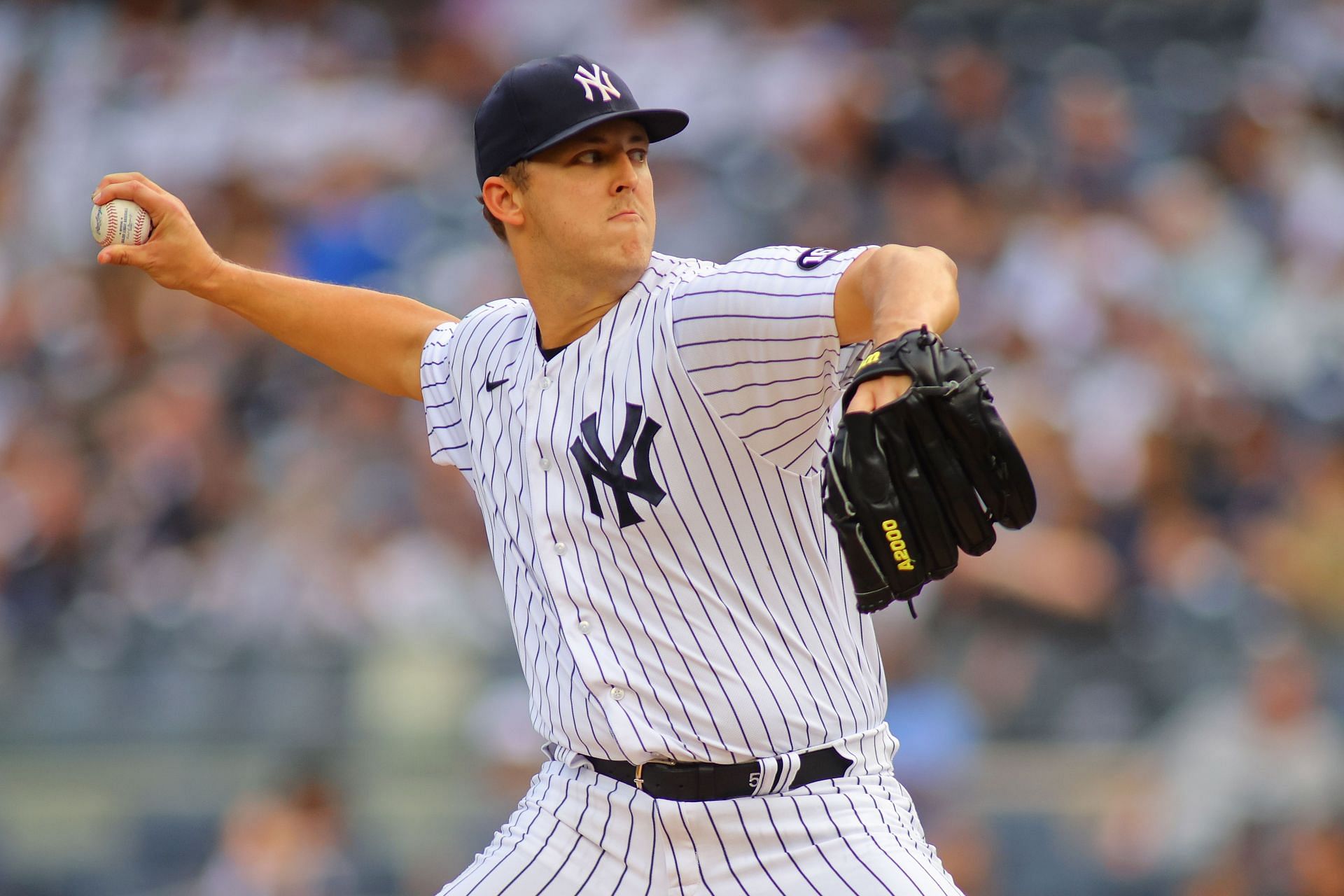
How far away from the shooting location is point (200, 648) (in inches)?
265

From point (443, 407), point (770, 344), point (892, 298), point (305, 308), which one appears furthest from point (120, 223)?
point (892, 298)

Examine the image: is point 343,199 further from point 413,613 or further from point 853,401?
point 853,401

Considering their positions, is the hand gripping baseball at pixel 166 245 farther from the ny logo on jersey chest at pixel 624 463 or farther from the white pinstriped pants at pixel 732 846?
the white pinstriped pants at pixel 732 846

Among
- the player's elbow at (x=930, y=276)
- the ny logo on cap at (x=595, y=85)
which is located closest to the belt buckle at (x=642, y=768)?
the player's elbow at (x=930, y=276)

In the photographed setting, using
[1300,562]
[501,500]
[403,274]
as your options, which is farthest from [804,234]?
[501,500]

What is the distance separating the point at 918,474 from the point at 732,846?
0.75 meters

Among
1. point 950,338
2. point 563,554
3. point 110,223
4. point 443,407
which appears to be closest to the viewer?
point 563,554

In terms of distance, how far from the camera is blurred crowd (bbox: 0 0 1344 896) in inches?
232

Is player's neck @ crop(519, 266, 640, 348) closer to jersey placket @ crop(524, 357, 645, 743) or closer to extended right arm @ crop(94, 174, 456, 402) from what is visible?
jersey placket @ crop(524, 357, 645, 743)

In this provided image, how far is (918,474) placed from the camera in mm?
2266

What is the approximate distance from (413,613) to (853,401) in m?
4.65

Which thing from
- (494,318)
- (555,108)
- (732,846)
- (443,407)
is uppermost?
(555,108)

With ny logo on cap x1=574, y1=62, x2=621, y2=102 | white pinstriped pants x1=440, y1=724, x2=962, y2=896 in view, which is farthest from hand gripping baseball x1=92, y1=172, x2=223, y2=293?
white pinstriped pants x1=440, y1=724, x2=962, y2=896

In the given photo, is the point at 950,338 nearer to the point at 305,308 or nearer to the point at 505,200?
the point at 305,308
